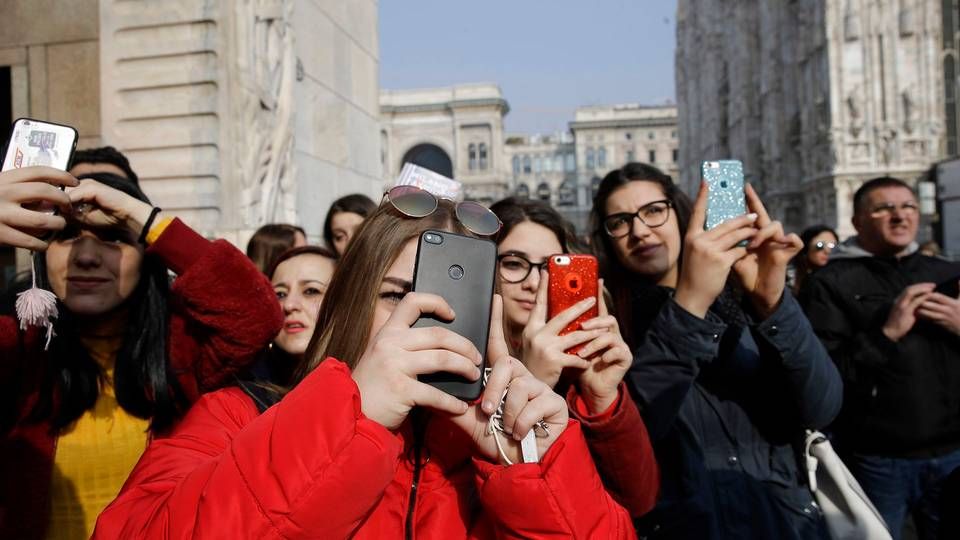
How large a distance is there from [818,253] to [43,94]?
6.32 metres

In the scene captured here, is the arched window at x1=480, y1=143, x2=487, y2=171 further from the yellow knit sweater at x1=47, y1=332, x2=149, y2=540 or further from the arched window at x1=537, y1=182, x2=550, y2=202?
the yellow knit sweater at x1=47, y1=332, x2=149, y2=540

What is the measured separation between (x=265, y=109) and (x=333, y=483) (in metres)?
5.98

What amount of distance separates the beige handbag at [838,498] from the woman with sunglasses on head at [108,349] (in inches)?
70.2

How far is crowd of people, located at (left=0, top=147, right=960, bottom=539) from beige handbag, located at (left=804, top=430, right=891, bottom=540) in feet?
0.16

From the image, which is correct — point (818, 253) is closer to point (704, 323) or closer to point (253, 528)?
point (704, 323)

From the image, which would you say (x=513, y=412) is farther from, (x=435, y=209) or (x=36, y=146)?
(x=36, y=146)

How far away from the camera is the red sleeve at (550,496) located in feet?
4.23

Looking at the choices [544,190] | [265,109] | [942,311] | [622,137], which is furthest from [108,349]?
[622,137]

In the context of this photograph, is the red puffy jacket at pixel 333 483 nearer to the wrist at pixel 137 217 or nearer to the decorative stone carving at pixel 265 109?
the wrist at pixel 137 217

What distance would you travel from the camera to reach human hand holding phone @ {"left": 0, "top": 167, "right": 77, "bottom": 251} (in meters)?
1.46

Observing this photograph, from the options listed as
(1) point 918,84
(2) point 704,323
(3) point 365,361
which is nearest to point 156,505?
(3) point 365,361

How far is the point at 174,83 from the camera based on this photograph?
20.2 ft

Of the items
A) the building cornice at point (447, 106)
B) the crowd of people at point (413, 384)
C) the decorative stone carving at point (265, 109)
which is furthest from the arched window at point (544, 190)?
the crowd of people at point (413, 384)

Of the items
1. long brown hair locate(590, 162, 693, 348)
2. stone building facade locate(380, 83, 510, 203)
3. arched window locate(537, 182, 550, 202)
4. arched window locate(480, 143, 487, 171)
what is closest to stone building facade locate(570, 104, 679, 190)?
arched window locate(537, 182, 550, 202)
